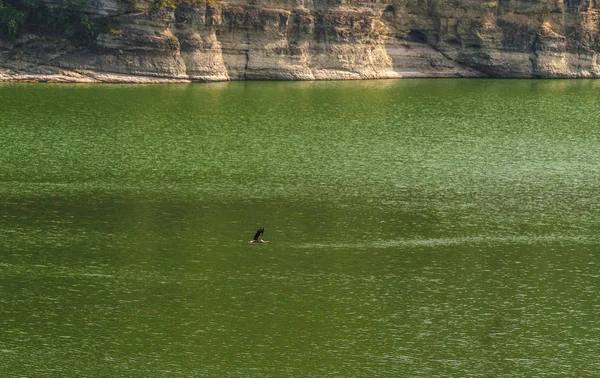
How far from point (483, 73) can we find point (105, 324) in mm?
84586

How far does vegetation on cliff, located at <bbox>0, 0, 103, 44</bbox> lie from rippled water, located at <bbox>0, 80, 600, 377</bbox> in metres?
19.3

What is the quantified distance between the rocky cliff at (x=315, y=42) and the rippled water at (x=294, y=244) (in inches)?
746

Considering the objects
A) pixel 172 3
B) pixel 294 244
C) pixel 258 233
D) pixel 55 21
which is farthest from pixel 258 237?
pixel 55 21

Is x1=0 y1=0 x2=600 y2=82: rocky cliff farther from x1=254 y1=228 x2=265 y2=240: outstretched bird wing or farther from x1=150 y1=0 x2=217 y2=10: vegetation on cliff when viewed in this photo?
x1=254 y1=228 x2=265 y2=240: outstretched bird wing

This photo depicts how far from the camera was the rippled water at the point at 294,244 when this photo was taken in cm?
3391

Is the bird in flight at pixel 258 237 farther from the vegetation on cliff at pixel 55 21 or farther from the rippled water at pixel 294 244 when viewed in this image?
the vegetation on cliff at pixel 55 21

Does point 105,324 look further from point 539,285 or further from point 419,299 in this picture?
point 539,285

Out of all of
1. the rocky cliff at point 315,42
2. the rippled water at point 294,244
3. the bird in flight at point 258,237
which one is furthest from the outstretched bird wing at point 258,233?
the rocky cliff at point 315,42

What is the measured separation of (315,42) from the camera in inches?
4195

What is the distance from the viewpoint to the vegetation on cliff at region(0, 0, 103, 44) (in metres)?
98.9

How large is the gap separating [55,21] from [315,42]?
73.8ft

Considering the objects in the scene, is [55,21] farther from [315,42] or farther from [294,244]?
[294,244]

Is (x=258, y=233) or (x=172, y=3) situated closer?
(x=258, y=233)

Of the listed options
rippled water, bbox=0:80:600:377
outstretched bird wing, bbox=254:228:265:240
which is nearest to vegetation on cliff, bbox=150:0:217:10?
rippled water, bbox=0:80:600:377
